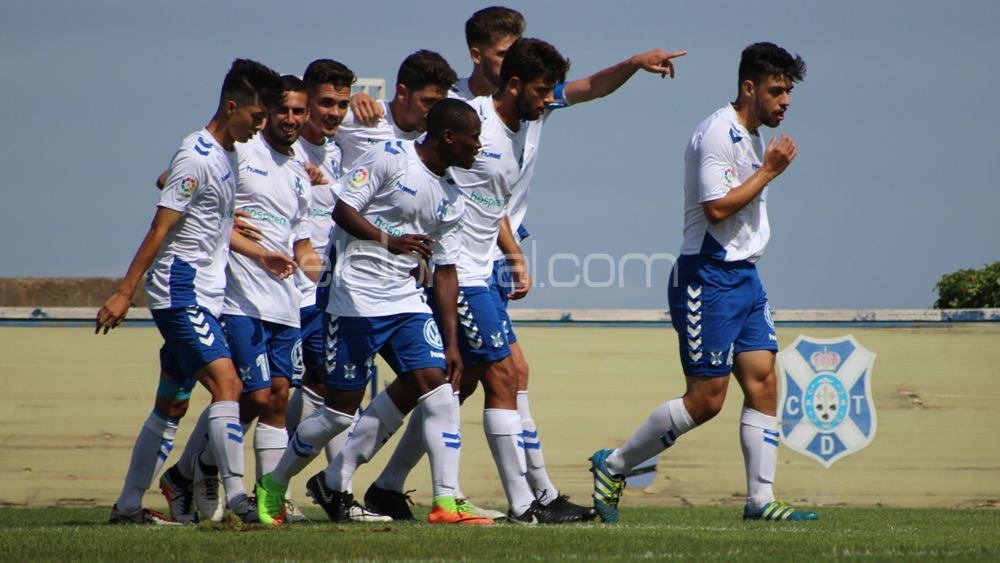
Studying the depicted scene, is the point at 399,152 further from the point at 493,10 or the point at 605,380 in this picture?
the point at 605,380

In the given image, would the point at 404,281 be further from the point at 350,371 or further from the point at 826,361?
the point at 826,361

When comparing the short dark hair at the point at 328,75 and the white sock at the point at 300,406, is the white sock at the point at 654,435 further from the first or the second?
the short dark hair at the point at 328,75

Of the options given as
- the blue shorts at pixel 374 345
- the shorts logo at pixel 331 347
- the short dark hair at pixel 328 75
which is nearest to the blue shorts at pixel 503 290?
the blue shorts at pixel 374 345

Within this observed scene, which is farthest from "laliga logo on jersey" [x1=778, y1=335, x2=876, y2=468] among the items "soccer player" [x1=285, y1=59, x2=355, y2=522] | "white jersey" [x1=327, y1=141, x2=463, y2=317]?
"white jersey" [x1=327, y1=141, x2=463, y2=317]

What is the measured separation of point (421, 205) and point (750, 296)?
6.89 feet

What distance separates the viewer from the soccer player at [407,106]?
317 inches

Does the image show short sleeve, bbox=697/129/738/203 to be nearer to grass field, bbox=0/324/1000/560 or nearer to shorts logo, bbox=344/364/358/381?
shorts logo, bbox=344/364/358/381

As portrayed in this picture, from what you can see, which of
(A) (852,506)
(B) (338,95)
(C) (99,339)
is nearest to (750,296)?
(B) (338,95)

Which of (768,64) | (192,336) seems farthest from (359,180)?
(768,64)

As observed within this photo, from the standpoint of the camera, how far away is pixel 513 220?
8.36m

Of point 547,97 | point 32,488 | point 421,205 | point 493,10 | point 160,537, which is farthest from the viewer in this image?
point 32,488

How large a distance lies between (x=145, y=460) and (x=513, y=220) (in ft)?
8.81

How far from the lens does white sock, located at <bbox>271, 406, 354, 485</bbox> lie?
6.83 metres

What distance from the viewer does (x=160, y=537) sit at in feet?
19.3
